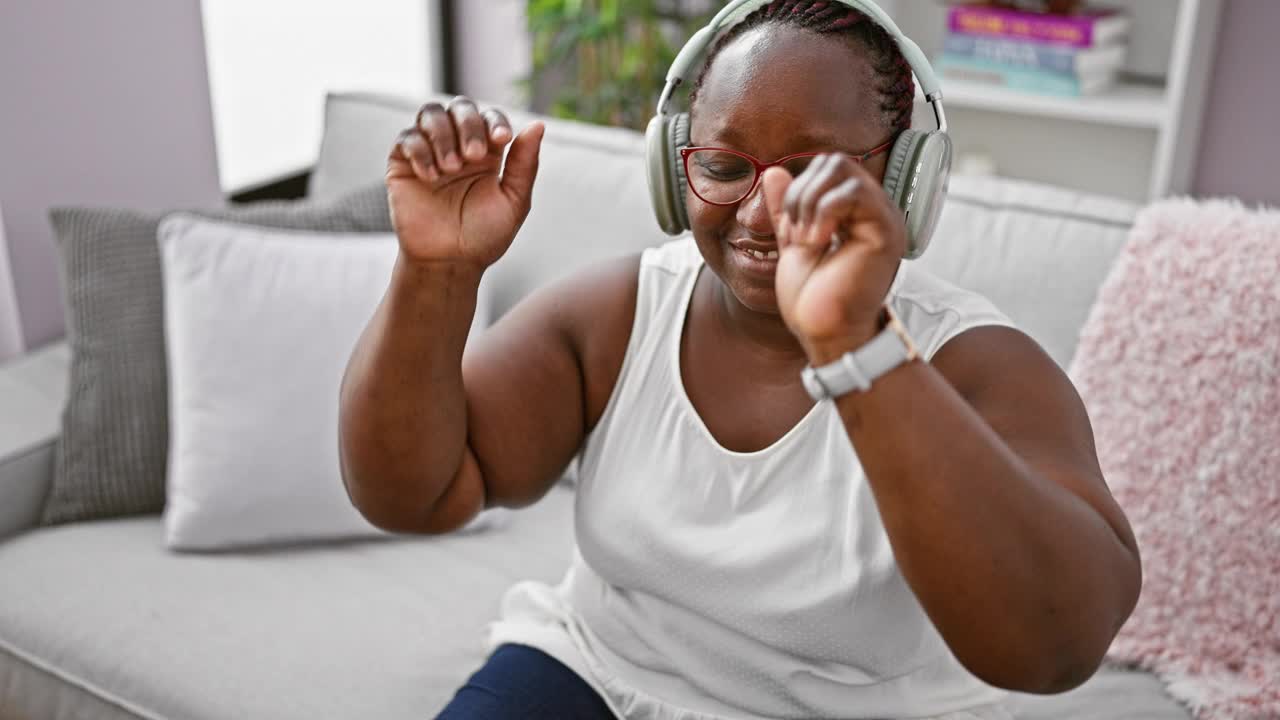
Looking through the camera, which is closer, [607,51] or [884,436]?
[884,436]

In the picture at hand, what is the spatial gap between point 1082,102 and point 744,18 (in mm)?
1791

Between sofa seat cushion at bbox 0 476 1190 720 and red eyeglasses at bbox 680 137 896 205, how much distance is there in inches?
26.8

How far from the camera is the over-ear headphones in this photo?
0.94 m

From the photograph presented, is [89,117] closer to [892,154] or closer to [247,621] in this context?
[247,621]

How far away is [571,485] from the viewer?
1849mm

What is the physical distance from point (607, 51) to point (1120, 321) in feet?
6.74

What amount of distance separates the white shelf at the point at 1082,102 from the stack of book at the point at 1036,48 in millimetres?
21

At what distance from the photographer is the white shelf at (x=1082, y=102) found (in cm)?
252

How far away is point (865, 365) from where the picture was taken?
0.78 metres

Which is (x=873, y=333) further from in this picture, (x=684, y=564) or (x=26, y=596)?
(x=26, y=596)

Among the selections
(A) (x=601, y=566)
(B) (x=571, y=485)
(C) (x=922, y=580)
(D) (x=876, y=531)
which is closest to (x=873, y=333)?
(C) (x=922, y=580)

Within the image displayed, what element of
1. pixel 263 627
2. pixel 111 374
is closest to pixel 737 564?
pixel 263 627

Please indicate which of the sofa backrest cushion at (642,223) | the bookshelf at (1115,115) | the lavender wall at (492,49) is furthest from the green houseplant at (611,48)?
the sofa backrest cushion at (642,223)

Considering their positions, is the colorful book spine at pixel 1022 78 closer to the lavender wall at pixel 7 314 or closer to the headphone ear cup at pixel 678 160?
the headphone ear cup at pixel 678 160
